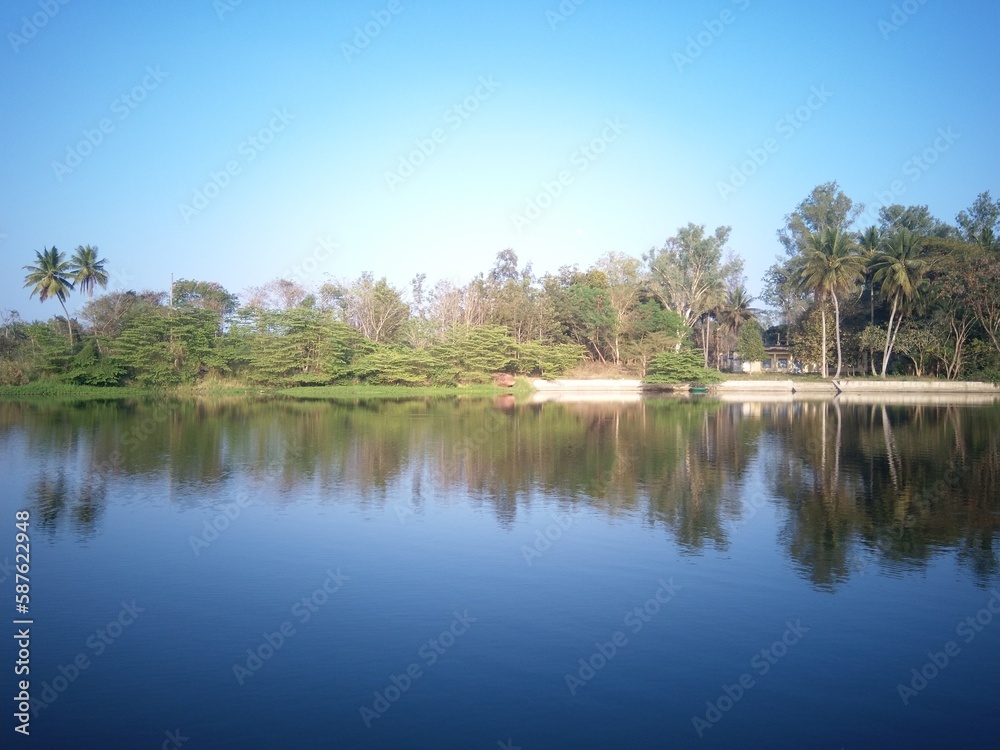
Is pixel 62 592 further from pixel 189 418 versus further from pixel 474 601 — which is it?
pixel 189 418

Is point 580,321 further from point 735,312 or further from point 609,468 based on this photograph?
point 609,468

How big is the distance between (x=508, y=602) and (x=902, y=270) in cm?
4384

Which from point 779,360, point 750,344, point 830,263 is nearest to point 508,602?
point 830,263

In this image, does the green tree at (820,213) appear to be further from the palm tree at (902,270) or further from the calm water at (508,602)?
the calm water at (508,602)

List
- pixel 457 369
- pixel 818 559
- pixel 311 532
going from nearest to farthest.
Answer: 1. pixel 818 559
2. pixel 311 532
3. pixel 457 369

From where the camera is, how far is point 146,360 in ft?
133

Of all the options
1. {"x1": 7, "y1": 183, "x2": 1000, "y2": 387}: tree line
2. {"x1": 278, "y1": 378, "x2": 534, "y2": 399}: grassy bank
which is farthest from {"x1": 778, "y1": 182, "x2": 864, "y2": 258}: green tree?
{"x1": 278, "y1": 378, "x2": 534, "y2": 399}: grassy bank

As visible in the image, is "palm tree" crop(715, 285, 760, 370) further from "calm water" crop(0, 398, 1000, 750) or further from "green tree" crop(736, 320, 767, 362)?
"calm water" crop(0, 398, 1000, 750)

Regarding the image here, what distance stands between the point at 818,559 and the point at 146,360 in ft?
127

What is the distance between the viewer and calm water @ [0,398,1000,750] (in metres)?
5.48

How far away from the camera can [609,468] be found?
1555 cm

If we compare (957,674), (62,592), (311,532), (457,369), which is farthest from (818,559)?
(457,369)

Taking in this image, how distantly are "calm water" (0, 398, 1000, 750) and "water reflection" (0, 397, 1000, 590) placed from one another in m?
0.10

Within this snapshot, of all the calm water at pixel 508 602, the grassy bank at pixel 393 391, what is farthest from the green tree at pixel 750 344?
the calm water at pixel 508 602
